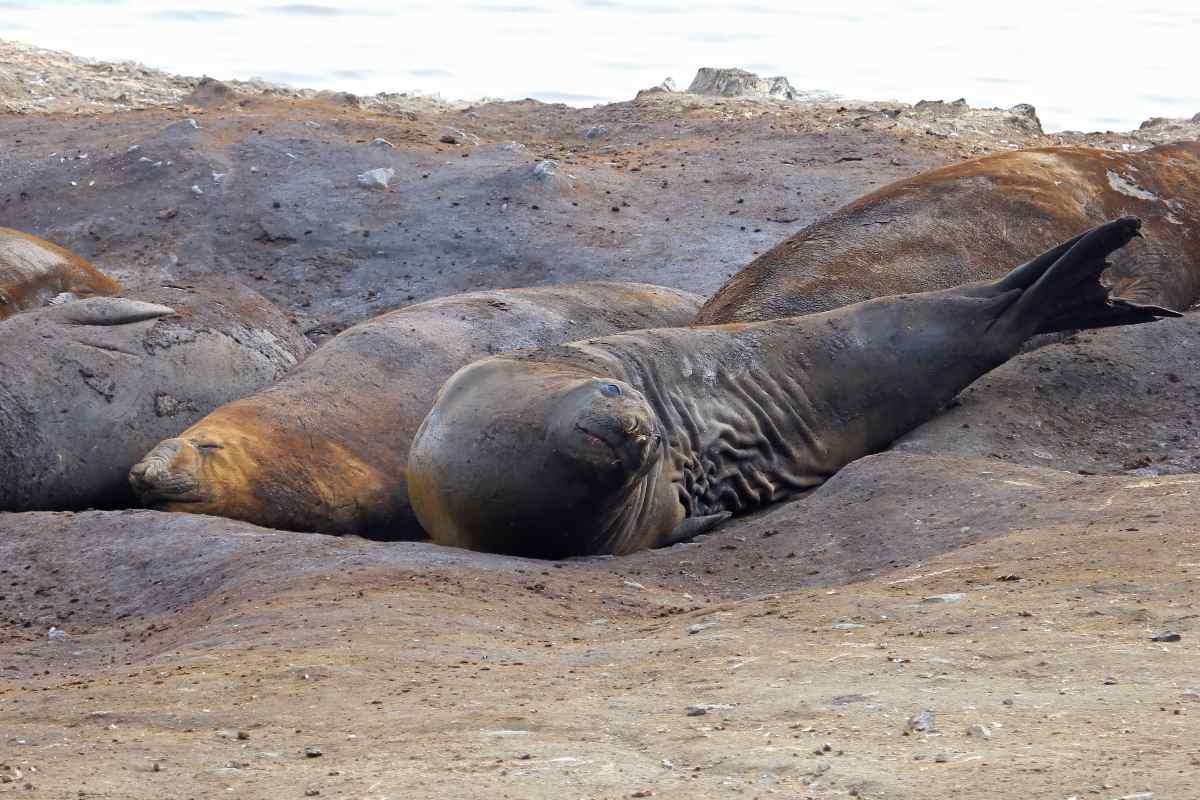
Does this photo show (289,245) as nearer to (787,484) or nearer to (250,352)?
(250,352)

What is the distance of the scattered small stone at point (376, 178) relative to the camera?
39.4 feet

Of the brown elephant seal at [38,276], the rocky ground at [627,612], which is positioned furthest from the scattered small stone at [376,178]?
the brown elephant seal at [38,276]

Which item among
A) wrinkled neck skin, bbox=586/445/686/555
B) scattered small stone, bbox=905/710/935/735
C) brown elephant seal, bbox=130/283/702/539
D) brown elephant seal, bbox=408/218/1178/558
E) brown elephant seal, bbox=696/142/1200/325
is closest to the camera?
scattered small stone, bbox=905/710/935/735

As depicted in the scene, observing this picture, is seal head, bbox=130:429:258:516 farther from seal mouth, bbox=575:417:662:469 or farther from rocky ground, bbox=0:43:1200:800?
seal mouth, bbox=575:417:662:469

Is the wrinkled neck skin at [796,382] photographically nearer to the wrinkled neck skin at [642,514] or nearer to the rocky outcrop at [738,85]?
the wrinkled neck skin at [642,514]

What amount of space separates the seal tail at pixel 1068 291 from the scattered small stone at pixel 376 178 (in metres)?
5.42

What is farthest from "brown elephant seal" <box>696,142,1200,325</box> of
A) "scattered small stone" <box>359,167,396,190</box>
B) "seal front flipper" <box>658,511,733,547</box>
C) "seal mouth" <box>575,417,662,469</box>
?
"scattered small stone" <box>359,167,396,190</box>

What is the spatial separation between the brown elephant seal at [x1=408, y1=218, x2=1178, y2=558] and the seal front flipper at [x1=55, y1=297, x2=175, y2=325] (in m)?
2.19

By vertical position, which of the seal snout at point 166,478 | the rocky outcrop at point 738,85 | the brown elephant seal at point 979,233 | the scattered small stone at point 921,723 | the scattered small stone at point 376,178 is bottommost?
the seal snout at point 166,478

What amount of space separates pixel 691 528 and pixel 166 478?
83.2 inches

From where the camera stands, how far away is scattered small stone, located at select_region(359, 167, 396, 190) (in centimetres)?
1202

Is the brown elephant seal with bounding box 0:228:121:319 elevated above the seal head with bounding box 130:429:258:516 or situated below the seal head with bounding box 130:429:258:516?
above

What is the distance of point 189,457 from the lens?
678 cm

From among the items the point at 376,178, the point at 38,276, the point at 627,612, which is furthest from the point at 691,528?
the point at 376,178
